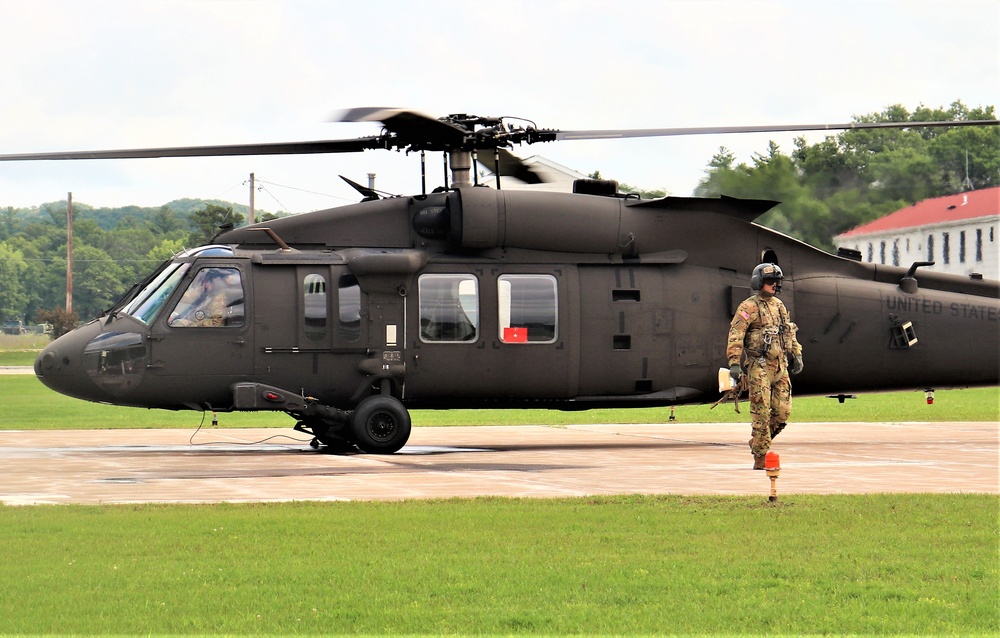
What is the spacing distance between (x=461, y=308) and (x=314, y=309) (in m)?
2.11

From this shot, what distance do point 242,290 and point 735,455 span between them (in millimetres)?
7442

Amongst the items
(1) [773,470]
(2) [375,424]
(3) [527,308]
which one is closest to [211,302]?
(2) [375,424]

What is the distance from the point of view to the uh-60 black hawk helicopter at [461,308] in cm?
1764

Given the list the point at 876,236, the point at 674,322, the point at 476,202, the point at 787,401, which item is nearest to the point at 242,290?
the point at 476,202

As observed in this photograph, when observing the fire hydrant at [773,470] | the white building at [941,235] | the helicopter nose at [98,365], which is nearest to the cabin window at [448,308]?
the helicopter nose at [98,365]

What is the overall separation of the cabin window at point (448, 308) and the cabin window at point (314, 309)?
55.0 inches

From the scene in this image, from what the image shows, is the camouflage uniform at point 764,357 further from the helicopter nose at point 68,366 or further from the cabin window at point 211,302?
the helicopter nose at point 68,366

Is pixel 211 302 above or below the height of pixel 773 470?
above

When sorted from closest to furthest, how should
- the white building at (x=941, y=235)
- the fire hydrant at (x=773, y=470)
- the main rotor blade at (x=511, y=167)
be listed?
the fire hydrant at (x=773, y=470), the main rotor blade at (x=511, y=167), the white building at (x=941, y=235)

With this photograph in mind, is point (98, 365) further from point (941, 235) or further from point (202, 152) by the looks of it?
point (941, 235)

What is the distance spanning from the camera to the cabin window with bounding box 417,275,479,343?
1828cm

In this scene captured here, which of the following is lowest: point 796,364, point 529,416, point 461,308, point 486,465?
point 529,416

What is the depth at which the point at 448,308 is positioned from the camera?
18.3 metres

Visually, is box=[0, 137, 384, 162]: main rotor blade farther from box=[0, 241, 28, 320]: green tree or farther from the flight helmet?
box=[0, 241, 28, 320]: green tree
